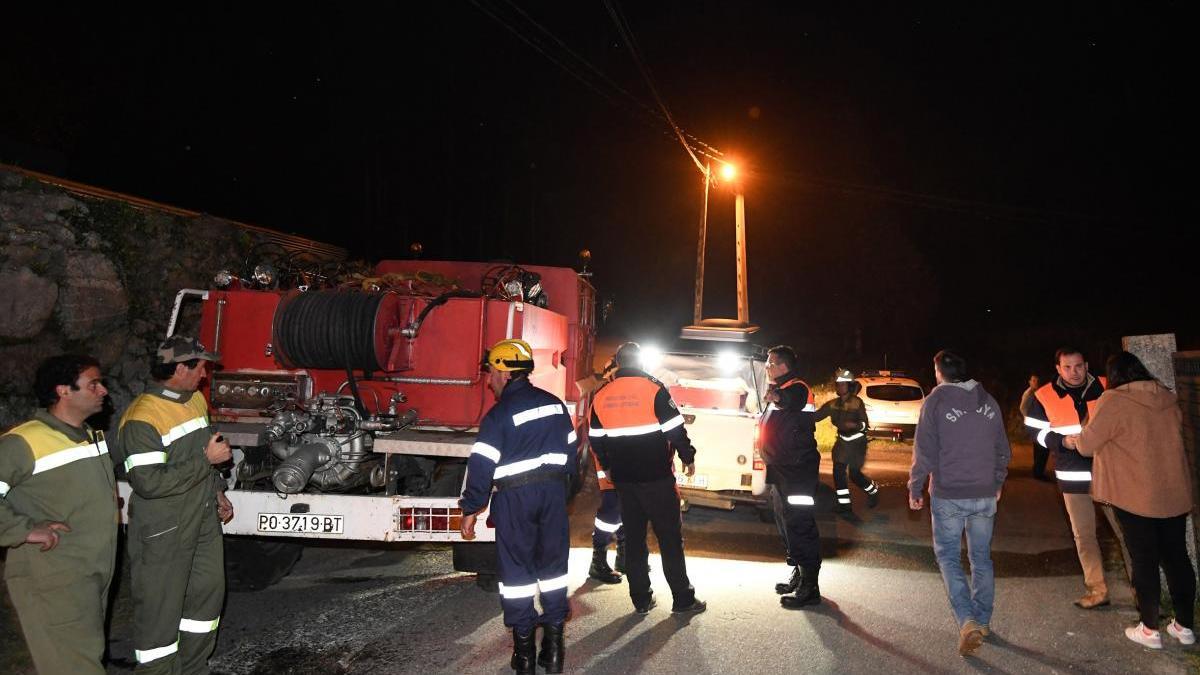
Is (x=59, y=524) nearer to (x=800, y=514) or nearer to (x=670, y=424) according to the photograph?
(x=670, y=424)

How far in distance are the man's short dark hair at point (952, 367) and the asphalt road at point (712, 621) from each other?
171cm

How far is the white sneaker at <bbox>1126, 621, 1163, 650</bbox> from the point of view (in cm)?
441

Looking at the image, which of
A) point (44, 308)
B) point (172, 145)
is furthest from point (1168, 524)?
point (172, 145)

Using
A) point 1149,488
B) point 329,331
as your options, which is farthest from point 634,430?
point 1149,488

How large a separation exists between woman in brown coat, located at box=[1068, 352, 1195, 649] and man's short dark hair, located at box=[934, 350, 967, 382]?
2.76 ft

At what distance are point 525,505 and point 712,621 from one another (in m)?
1.77

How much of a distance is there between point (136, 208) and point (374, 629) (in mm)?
5844

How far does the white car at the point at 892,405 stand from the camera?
14172 mm

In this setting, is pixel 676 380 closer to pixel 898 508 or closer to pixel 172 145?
pixel 898 508

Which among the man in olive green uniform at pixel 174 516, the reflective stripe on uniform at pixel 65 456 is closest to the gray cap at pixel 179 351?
the man in olive green uniform at pixel 174 516

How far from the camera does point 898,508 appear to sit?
8.77 metres

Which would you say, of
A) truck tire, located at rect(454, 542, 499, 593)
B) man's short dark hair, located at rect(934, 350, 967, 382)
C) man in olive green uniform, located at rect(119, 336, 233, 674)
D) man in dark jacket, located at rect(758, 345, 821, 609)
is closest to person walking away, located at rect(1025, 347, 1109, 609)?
man's short dark hair, located at rect(934, 350, 967, 382)

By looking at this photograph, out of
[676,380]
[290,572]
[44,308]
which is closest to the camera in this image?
[290,572]

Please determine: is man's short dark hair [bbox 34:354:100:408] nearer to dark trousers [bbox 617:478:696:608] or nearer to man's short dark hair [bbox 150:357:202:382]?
man's short dark hair [bbox 150:357:202:382]
